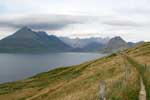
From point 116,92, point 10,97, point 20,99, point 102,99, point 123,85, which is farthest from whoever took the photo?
point 10,97

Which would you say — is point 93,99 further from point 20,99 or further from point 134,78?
point 20,99

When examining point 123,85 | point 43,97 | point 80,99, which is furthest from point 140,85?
point 43,97

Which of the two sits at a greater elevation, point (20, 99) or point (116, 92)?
point (116, 92)

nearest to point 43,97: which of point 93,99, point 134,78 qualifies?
point 134,78

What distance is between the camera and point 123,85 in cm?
2894

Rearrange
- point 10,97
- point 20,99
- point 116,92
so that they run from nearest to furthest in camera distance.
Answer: point 116,92
point 20,99
point 10,97

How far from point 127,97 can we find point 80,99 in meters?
6.45

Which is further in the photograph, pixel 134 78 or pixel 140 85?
pixel 134 78

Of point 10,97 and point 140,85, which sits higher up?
point 140,85

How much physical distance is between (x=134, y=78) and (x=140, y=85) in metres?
3.51

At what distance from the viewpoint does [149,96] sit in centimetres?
2438

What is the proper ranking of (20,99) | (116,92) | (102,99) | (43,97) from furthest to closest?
(20,99), (43,97), (116,92), (102,99)

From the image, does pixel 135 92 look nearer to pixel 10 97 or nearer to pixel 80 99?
pixel 80 99

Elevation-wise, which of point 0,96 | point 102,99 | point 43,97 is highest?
point 102,99
